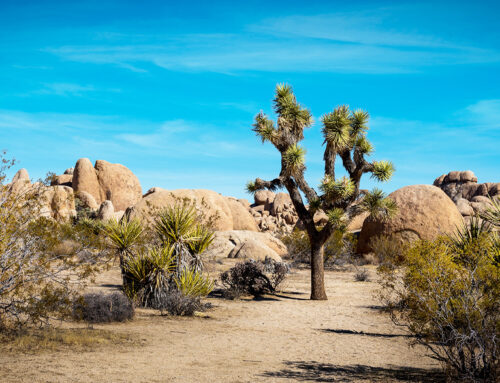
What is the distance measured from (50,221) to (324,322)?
6.73 meters

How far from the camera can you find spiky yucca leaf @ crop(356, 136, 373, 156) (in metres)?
15.9

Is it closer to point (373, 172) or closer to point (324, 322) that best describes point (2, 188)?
point (324, 322)

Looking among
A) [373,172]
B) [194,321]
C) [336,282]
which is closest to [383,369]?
[194,321]

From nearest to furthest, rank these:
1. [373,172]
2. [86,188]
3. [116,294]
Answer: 1. [116,294]
2. [373,172]
3. [86,188]

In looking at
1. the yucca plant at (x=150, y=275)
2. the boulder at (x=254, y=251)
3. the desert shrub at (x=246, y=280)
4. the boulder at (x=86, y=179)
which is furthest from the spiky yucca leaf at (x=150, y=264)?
the boulder at (x=86, y=179)

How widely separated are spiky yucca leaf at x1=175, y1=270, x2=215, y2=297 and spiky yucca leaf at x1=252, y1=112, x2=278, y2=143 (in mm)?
4716

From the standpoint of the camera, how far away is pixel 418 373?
306 inches

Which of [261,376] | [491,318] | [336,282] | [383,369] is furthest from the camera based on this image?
[336,282]

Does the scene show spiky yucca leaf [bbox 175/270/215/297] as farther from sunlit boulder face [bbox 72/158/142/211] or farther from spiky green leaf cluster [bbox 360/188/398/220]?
sunlit boulder face [bbox 72/158/142/211]

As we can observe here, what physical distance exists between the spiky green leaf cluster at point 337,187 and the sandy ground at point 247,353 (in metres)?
3.32

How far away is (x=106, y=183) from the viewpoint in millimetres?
54531

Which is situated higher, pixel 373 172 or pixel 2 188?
pixel 373 172

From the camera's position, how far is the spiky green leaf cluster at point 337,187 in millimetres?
15227

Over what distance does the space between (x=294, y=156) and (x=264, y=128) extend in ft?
4.07
